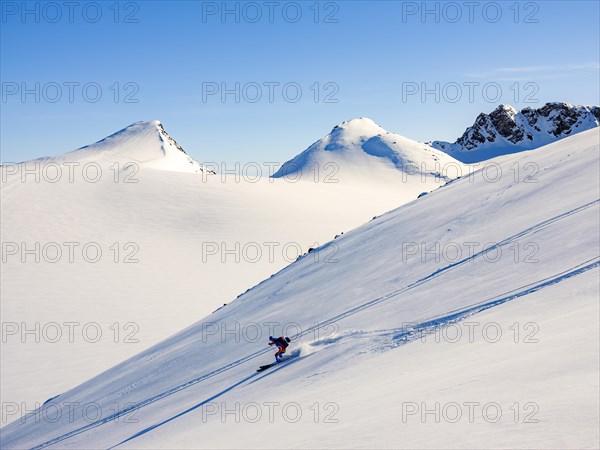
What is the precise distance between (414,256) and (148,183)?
39.6 meters

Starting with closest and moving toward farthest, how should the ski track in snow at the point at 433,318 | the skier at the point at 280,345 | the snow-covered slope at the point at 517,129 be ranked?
the ski track in snow at the point at 433,318
the skier at the point at 280,345
the snow-covered slope at the point at 517,129

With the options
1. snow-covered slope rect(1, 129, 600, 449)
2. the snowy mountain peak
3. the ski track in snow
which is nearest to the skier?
snow-covered slope rect(1, 129, 600, 449)

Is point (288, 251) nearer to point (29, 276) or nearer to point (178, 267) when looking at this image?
point (178, 267)

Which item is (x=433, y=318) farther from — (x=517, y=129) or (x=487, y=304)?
(x=517, y=129)

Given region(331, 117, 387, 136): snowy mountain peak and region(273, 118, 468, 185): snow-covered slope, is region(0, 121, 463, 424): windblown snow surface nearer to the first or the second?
region(273, 118, 468, 185): snow-covered slope

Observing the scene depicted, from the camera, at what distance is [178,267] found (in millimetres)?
32500

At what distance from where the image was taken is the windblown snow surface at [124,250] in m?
22.0

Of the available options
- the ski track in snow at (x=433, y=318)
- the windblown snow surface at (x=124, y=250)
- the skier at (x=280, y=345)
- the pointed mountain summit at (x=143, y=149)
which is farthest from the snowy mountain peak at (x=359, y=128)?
the skier at (x=280, y=345)

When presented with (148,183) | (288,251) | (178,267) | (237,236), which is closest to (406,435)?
(178,267)

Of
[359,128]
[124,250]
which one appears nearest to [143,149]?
[359,128]

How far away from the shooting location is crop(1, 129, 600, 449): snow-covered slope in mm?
4777

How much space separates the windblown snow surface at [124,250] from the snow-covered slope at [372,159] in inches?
1407

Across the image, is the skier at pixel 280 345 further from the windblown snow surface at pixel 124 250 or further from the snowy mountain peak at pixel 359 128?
the snowy mountain peak at pixel 359 128

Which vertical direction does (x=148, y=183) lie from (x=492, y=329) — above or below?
above
